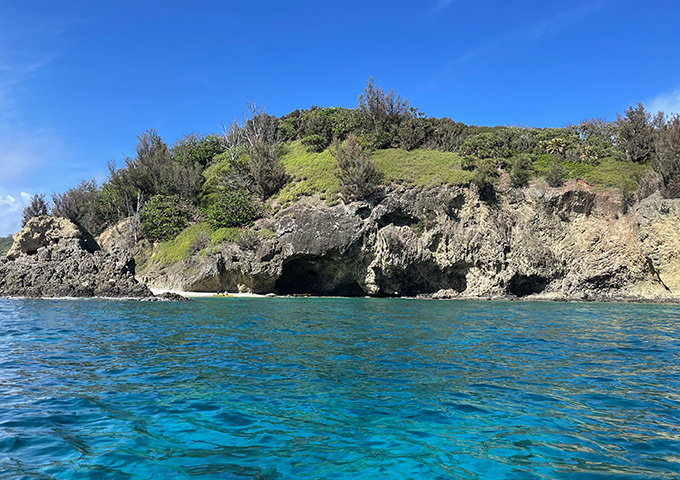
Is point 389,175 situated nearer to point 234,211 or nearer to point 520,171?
point 520,171

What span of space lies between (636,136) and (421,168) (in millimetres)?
17231

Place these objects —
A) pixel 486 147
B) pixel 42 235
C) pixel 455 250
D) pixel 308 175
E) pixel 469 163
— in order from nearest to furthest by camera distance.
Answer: pixel 42 235
pixel 455 250
pixel 469 163
pixel 486 147
pixel 308 175

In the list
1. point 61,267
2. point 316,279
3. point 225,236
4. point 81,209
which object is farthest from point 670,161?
point 81,209

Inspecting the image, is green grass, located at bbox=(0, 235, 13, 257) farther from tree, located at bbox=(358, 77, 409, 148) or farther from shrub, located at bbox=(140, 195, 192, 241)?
tree, located at bbox=(358, 77, 409, 148)

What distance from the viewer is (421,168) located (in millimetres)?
35719

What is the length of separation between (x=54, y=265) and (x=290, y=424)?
28.3 metres

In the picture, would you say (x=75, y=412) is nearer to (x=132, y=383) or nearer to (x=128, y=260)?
(x=132, y=383)

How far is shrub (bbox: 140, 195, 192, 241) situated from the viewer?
41.5 meters

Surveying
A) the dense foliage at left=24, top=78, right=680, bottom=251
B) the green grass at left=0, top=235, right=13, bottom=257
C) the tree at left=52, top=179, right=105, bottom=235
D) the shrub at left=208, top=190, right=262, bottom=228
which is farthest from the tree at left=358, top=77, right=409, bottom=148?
the green grass at left=0, top=235, right=13, bottom=257

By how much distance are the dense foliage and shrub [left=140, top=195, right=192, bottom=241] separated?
0.35 ft

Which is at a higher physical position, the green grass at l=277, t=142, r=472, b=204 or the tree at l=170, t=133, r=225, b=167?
the tree at l=170, t=133, r=225, b=167

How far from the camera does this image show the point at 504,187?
3281 centimetres

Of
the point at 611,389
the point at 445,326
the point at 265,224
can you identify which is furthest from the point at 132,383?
the point at 265,224

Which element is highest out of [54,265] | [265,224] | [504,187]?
[504,187]
